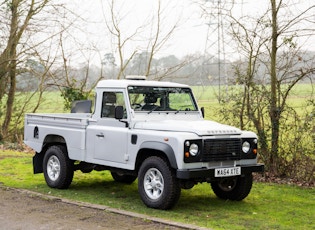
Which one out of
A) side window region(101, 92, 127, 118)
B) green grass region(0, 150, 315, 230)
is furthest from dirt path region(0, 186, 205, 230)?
side window region(101, 92, 127, 118)

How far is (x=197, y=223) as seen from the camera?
25.0ft

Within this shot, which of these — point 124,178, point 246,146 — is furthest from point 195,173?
point 124,178

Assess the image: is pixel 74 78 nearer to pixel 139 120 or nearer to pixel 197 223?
pixel 139 120

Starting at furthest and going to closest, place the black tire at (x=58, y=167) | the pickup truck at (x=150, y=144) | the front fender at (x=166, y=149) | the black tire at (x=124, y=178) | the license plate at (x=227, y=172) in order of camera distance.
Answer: the black tire at (x=124, y=178), the black tire at (x=58, y=167), the license plate at (x=227, y=172), the pickup truck at (x=150, y=144), the front fender at (x=166, y=149)

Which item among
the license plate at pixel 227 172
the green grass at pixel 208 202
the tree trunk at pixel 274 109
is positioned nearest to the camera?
the green grass at pixel 208 202

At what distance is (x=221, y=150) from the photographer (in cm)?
852

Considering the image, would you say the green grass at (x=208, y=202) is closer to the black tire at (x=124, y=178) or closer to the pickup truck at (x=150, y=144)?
the black tire at (x=124, y=178)

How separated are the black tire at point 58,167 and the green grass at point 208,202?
16 centimetres

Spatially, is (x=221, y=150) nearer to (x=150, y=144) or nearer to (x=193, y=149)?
(x=193, y=149)

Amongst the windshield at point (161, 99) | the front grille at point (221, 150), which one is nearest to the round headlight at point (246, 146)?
the front grille at point (221, 150)

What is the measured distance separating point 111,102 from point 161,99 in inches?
34.8

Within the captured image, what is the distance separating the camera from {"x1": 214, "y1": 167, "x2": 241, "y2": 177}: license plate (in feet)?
27.5

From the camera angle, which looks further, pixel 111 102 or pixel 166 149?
pixel 111 102

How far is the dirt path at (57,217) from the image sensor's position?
745 centimetres
